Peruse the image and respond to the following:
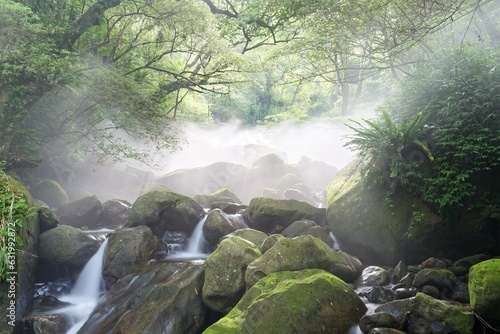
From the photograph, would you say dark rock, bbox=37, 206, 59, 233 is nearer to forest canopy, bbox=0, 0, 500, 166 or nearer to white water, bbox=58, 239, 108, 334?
white water, bbox=58, 239, 108, 334

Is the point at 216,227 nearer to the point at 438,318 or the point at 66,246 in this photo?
the point at 66,246

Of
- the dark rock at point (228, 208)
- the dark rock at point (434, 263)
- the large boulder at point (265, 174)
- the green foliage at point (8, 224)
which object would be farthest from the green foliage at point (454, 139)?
the large boulder at point (265, 174)

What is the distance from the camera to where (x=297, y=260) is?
5551mm

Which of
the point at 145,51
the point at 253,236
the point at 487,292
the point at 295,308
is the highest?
the point at 145,51

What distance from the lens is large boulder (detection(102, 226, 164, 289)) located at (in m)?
7.71

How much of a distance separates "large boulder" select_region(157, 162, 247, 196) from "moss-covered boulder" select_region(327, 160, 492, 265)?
11.8 meters

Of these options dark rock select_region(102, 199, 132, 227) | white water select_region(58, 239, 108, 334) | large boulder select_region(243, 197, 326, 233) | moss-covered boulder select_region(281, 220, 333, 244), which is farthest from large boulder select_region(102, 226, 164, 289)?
moss-covered boulder select_region(281, 220, 333, 244)

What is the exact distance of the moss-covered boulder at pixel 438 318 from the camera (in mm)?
4062

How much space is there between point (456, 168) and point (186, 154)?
23.4 meters

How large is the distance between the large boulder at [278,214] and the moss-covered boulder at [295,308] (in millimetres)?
4075

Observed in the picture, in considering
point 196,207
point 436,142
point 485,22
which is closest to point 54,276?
point 196,207

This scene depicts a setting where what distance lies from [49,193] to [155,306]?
31.3ft

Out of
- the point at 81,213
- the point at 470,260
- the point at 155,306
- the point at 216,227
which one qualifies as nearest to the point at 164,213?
the point at 216,227

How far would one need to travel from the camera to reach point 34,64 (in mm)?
7711
